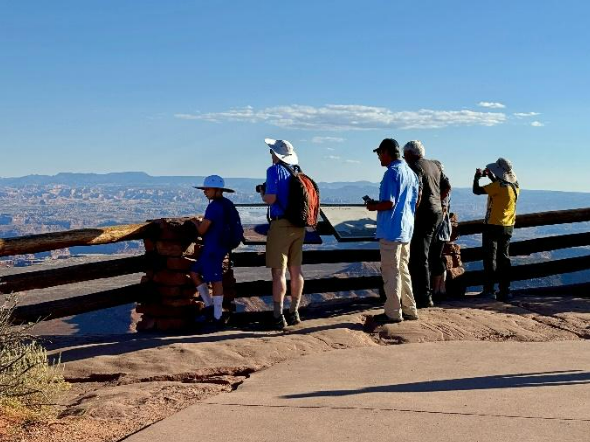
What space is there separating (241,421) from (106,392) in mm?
1389

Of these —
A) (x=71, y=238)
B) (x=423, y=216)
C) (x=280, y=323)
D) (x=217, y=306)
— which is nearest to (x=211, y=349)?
(x=280, y=323)

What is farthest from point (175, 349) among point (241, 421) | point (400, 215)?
point (400, 215)

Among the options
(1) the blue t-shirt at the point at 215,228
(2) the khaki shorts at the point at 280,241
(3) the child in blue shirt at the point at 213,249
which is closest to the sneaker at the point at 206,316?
(3) the child in blue shirt at the point at 213,249

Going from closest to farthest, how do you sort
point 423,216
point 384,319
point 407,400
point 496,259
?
point 407,400 < point 384,319 < point 423,216 < point 496,259

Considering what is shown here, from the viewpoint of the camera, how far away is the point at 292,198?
7004 millimetres

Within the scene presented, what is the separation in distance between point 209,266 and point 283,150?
1.52 meters

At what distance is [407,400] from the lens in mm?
4766

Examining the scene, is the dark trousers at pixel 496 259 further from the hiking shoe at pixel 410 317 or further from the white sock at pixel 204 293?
the white sock at pixel 204 293

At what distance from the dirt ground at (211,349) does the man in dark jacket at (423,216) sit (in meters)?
0.33

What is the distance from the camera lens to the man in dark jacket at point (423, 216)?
7.98 m

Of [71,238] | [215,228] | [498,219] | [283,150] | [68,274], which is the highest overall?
[283,150]

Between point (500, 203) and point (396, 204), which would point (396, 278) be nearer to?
point (396, 204)

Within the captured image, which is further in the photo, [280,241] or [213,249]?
[213,249]

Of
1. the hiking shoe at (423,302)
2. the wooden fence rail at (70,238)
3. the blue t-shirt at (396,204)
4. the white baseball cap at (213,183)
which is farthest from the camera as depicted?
the hiking shoe at (423,302)
